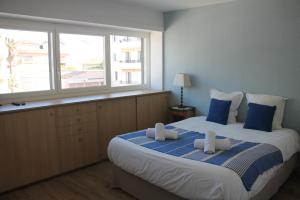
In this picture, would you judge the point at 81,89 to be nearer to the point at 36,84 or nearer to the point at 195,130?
the point at 36,84

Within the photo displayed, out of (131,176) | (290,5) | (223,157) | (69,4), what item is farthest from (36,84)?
(290,5)

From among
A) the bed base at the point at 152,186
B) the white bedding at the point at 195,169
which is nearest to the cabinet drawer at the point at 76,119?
the white bedding at the point at 195,169

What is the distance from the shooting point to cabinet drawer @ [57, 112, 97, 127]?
3391mm

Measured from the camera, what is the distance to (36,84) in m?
3.68

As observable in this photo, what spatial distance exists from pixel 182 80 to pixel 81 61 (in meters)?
1.72

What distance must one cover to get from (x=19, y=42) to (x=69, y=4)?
0.86 m

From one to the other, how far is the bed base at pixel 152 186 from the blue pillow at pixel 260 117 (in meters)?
0.50

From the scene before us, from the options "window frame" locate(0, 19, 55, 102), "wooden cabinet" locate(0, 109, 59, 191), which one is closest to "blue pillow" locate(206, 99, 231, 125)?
"wooden cabinet" locate(0, 109, 59, 191)

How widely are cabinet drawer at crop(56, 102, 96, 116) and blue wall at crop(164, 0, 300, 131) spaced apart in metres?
1.80

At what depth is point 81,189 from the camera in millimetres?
3078

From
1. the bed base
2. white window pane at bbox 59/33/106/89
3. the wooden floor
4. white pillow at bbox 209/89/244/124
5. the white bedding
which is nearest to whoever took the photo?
the white bedding

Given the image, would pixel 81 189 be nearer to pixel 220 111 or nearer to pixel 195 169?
pixel 195 169

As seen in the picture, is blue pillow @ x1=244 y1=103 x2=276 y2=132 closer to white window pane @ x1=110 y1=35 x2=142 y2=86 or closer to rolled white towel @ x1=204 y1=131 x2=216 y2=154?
rolled white towel @ x1=204 y1=131 x2=216 y2=154

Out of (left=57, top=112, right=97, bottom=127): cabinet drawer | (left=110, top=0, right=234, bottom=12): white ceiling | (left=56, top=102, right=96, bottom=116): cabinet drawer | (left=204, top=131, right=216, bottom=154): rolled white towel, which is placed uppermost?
(left=110, top=0, right=234, bottom=12): white ceiling
